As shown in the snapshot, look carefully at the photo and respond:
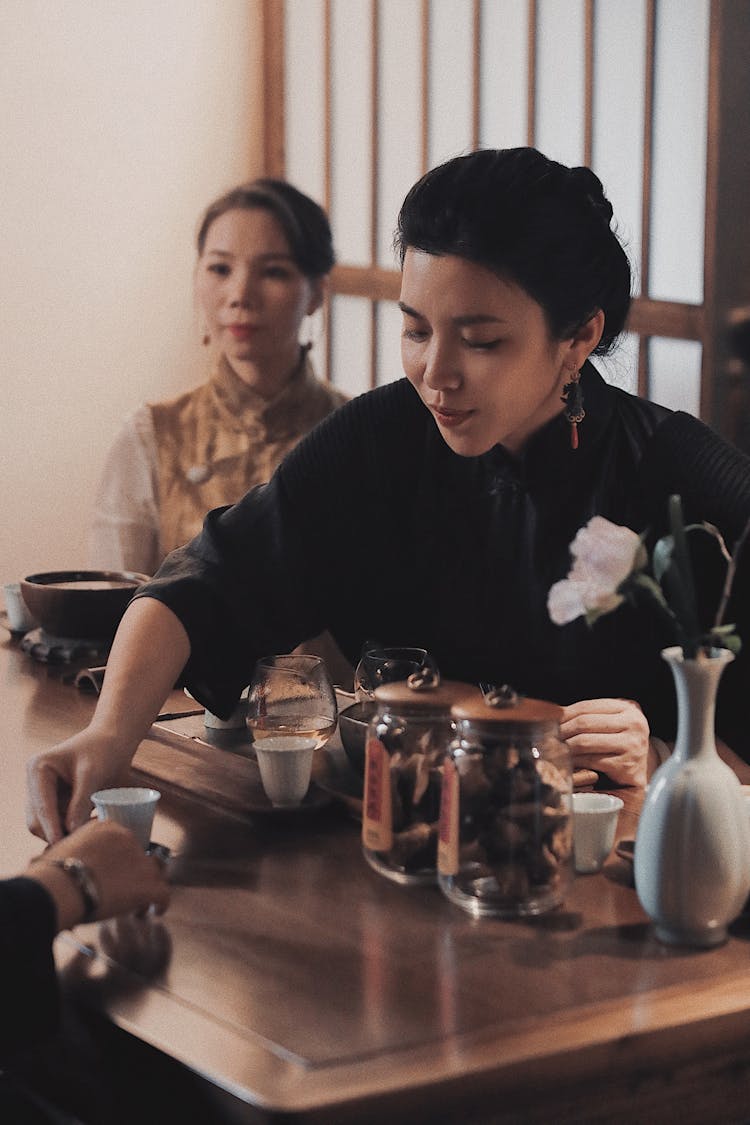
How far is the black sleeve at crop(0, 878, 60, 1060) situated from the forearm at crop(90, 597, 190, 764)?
0.42 metres

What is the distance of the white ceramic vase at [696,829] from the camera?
1152 mm

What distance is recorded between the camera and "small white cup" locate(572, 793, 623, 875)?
133cm

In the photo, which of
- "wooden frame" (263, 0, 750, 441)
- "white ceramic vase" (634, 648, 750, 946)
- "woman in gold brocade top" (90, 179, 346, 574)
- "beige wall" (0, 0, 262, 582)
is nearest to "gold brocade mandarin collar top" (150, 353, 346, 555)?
"woman in gold brocade top" (90, 179, 346, 574)

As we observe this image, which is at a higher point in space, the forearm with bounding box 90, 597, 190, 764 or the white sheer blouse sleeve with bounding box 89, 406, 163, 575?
the forearm with bounding box 90, 597, 190, 764

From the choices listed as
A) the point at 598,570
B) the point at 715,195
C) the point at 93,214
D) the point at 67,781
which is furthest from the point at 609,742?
the point at 93,214

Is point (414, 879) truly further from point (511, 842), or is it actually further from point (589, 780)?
point (589, 780)

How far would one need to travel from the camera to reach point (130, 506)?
329 cm

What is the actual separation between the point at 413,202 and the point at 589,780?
2.23ft

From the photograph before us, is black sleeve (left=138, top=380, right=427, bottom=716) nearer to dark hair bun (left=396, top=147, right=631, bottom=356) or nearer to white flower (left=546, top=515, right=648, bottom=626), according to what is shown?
dark hair bun (left=396, top=147, right=631, bottom=356)

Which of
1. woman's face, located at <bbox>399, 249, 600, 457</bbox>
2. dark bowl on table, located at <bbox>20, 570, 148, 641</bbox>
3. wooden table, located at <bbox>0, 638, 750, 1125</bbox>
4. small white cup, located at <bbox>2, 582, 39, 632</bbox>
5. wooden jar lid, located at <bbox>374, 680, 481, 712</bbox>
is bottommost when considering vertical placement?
small white cup, located at <bbox>2, 582, 39, 632</bbox>

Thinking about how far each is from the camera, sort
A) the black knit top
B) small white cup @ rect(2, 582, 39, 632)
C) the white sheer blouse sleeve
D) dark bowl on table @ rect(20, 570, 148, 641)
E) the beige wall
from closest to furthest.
A: 1. the black knit top
2. dark bowl on table @ rect(20, 570, 148, 641)
3. small white cup @ rect(2, 582, 39, 632)
4. the white sheer blouse sleeve
5. the beige wall

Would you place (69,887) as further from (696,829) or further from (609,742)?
(609,742)

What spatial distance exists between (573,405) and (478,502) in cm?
18

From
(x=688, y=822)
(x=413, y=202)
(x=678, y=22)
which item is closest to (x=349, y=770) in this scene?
(x=688, y=822)
